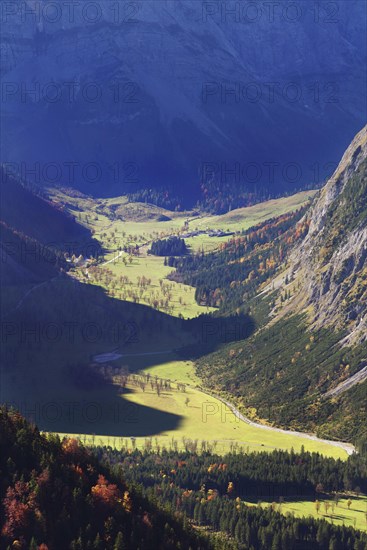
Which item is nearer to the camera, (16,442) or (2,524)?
(2,524)

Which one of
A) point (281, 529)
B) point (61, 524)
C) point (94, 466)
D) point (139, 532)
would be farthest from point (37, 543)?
point (281, 529)

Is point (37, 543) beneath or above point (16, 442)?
beneath

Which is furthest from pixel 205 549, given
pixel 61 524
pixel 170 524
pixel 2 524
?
pixel 2 524

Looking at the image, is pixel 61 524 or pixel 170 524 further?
pixel 170 524

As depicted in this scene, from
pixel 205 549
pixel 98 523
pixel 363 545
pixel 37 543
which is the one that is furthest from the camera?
pixel 363 545

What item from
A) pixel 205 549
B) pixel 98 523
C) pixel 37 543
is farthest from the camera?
pixel 205 549

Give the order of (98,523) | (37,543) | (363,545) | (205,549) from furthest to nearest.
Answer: (363,545), (205,549), (98,523), (37,543)

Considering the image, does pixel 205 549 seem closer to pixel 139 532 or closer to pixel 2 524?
pixel 139 532

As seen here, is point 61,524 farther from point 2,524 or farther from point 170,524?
point 170,524

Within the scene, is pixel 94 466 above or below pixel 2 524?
above
